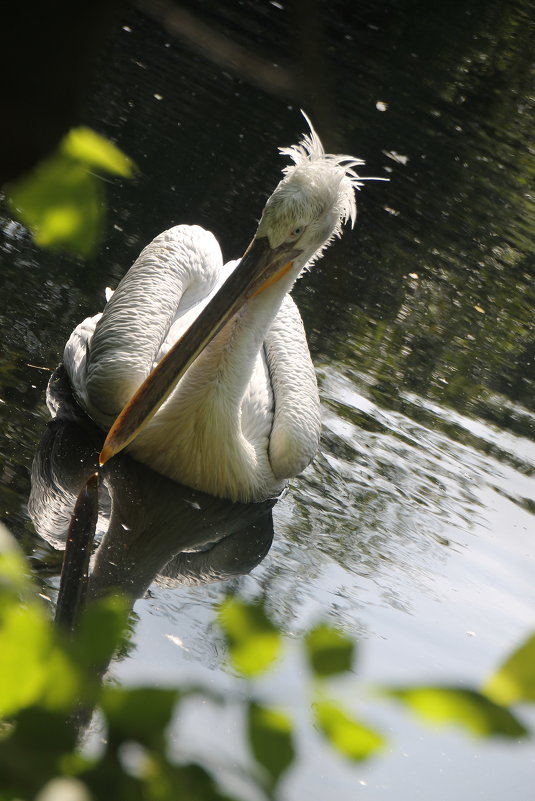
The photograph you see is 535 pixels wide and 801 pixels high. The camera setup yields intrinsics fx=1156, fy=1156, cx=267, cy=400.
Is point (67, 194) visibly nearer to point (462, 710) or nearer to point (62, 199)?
point (62, 199)

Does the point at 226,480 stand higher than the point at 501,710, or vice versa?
the point at 501,710

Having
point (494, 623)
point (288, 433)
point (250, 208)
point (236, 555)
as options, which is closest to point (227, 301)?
point (288, 433)

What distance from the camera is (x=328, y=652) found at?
2.27 feet

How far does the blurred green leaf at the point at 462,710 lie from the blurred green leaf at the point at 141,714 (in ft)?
0.44

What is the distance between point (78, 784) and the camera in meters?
0.61

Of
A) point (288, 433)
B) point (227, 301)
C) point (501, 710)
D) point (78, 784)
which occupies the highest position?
point (501, 710)

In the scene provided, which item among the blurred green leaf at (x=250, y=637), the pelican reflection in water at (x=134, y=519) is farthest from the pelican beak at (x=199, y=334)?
the blurred green leaf at (x=250, y=637)

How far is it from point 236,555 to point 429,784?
51.2 inches

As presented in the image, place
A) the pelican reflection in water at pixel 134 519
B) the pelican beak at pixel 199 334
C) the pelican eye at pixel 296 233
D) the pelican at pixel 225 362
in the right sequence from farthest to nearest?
the pelican eye at pixel 296 233 < the pelican at pixel 225 362 < the pelican beak at pixel 199 334 < the pelican reflection in water at pixel 134 519

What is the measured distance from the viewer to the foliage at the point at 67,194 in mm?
785

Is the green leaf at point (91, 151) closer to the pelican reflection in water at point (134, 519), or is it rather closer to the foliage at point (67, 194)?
the foliage at point (67, 194)

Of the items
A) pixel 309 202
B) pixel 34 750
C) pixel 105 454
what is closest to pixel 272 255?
pixel 309 202

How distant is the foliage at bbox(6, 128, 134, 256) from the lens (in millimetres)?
785

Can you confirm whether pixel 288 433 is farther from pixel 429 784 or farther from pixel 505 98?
pixel 505 98
